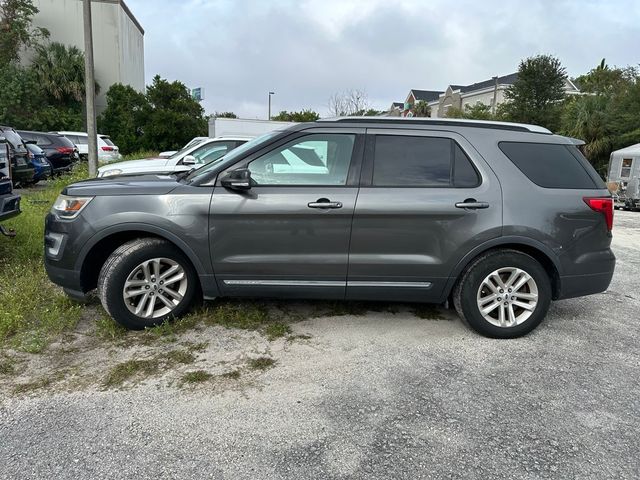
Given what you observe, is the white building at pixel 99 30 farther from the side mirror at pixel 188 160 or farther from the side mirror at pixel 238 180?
the side mirror at pixel 238 180

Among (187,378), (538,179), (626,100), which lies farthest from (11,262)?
(626,100)

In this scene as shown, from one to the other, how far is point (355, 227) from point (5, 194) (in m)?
4.26

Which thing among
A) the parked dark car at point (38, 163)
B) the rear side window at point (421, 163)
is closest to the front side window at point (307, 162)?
the rear side window at point (421, 163)

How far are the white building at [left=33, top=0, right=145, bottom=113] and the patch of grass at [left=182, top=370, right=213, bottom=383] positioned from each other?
1412 inches

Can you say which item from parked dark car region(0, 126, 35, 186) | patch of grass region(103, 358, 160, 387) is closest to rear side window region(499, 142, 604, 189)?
patch of grass region(103, 358, 160, 387)

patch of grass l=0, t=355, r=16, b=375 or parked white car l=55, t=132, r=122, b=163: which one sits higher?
parked white car l=55, t=132, r=122, b=163

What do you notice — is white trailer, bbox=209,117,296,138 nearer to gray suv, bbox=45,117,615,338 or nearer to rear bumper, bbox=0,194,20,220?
rear bumper, bbox=0,194,20,220

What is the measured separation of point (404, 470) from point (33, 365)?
8.73ft

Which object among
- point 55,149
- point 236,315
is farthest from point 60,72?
point 236,315

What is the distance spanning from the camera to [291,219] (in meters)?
3.84

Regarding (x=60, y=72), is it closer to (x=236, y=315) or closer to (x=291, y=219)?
(x=236, y=315)

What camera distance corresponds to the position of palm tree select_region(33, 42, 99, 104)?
3209cm

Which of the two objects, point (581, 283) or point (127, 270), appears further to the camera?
point (581, 283)

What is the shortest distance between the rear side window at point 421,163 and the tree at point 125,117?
31.0 m
